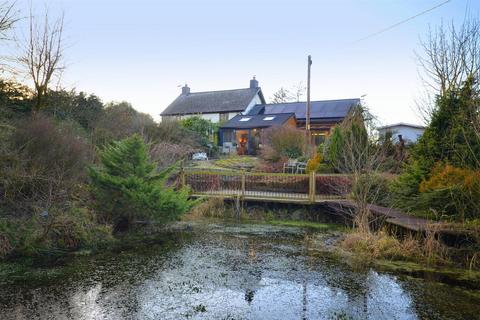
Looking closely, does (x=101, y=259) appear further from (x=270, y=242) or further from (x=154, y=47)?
(x=154, y=47)

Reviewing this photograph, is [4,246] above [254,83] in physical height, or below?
below

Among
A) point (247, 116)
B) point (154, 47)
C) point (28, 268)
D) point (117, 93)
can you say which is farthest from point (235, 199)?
point (247, 116)

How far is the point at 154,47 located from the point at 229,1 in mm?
4874

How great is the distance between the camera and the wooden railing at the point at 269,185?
44.6 ft

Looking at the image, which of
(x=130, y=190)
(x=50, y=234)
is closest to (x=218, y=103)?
(x=130, y=190)


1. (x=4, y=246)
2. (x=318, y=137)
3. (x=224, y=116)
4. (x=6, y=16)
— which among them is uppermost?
(x=6, y=16)

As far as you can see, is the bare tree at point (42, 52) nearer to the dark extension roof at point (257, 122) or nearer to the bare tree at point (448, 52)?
the bare tree at point (448, 52)

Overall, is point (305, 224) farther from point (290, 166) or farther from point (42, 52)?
point (42, 52)

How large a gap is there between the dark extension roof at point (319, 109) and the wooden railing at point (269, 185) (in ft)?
54.4

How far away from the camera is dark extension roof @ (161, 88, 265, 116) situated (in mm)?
36322

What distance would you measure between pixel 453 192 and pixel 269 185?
7.59 meters

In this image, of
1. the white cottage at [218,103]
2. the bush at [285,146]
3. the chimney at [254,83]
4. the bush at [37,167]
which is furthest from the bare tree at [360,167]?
the chimney at [254,83]

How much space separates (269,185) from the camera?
15078 mm

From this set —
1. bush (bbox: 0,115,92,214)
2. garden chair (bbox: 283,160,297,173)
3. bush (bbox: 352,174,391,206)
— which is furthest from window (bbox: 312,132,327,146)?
bush (bbox: 0,115,92,214)
